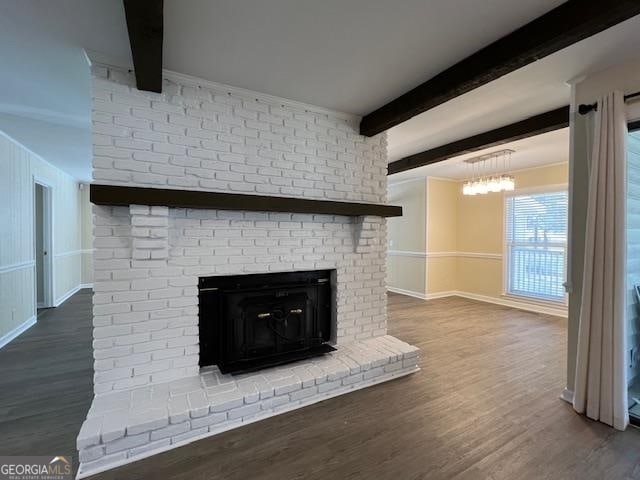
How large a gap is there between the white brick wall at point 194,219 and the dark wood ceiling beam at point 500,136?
1.45 metres

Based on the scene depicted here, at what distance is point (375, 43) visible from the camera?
1917 millimetres

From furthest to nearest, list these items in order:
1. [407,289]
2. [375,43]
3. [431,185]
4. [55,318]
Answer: [407,289] → [431,185] → [55,318] → [375,43]

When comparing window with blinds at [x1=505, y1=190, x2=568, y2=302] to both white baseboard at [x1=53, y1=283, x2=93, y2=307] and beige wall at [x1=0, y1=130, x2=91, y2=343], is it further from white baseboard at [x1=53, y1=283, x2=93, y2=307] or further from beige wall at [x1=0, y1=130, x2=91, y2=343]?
white baseboard at [x1=53, y1=283, x2=93, y2=307]

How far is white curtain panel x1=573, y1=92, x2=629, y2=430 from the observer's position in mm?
2070

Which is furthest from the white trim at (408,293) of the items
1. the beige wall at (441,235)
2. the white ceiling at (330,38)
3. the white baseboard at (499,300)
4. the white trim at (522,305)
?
the white ceiling at (330,38)

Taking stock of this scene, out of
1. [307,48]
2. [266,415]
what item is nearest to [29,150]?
[307,48]

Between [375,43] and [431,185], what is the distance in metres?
4.64

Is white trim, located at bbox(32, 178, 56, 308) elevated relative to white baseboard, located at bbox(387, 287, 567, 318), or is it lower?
elevated

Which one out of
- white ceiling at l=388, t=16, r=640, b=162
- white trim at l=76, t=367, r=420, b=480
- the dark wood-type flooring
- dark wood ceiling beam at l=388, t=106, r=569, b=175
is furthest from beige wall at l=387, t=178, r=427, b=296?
white trim at l=76, t=367, r=420, b=480

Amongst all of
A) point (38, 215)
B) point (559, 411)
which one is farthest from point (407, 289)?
point (38, 215)

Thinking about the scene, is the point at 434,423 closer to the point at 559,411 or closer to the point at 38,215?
the point at 559,411

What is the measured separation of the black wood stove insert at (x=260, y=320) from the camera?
250cm

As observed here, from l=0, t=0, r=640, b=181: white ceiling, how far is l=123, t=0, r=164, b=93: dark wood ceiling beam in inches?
6.9

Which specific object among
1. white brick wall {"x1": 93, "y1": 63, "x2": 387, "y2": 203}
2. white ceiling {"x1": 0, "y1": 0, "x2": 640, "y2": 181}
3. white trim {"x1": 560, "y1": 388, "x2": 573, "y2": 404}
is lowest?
white trim {"x1": 560, "y1": 388, "x2": 573, "y2": 404}
